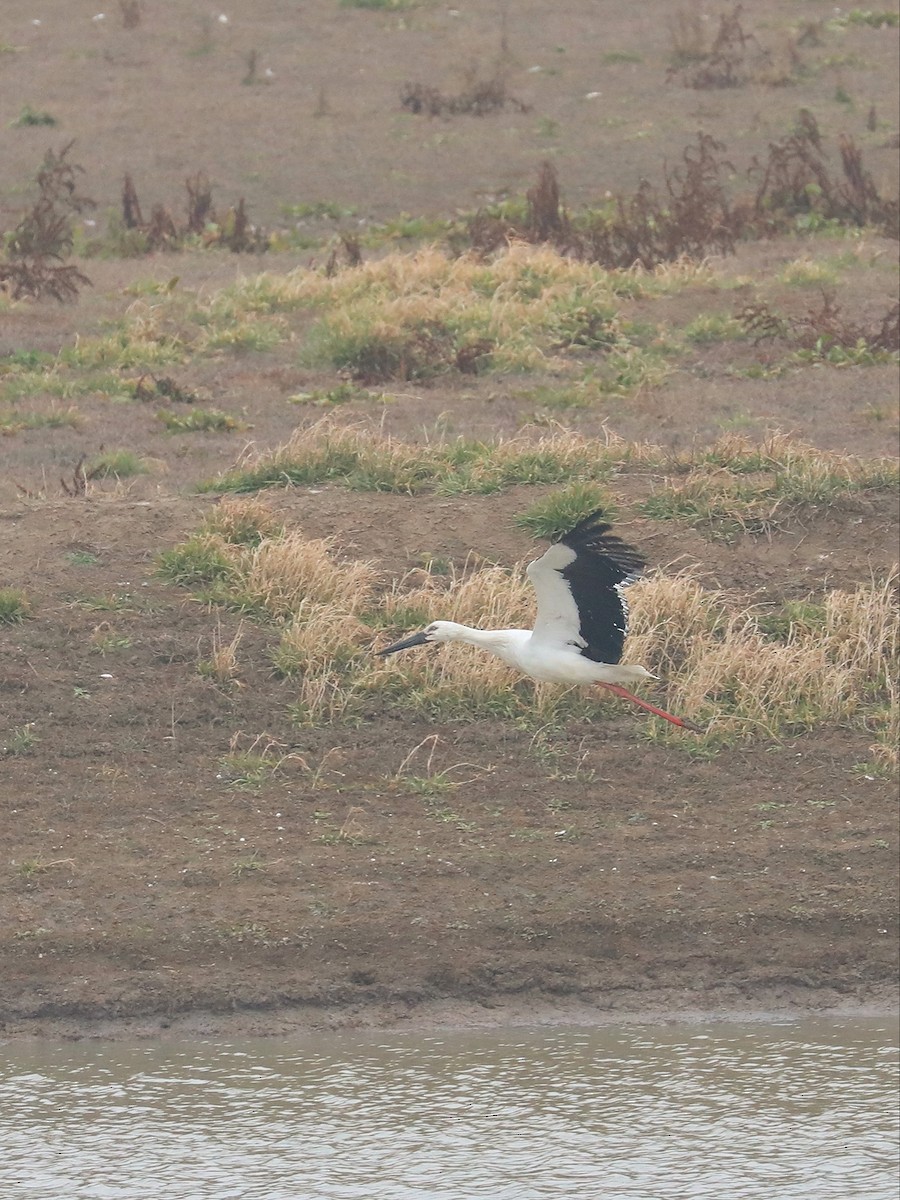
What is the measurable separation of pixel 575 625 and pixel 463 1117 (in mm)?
2022

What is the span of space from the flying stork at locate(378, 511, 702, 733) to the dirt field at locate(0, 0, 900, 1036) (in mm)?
949

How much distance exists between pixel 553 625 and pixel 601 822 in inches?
56.5

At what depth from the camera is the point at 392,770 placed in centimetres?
955

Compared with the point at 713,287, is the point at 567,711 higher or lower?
lower

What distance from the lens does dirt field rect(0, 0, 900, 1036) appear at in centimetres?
852

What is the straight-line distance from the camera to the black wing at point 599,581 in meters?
7.45

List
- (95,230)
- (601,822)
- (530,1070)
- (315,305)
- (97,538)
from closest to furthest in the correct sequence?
(530,1070) < (601,822) < (97,538) < (315,305) < (95,230)

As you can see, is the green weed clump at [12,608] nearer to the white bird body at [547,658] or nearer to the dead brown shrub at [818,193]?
the white bird body at [547,658]

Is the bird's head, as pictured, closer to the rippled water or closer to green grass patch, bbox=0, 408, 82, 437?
the rippled water

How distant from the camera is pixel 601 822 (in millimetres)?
9328

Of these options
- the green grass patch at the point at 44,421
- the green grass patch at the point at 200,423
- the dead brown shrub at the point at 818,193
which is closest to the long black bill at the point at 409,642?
the green grass patch at the point at 200,423

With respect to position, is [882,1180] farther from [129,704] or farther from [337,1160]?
[129,704]

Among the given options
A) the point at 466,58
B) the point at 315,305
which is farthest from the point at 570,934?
the point at 466,58

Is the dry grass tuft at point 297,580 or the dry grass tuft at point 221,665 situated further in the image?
the dry grass tuft at point 297,580
